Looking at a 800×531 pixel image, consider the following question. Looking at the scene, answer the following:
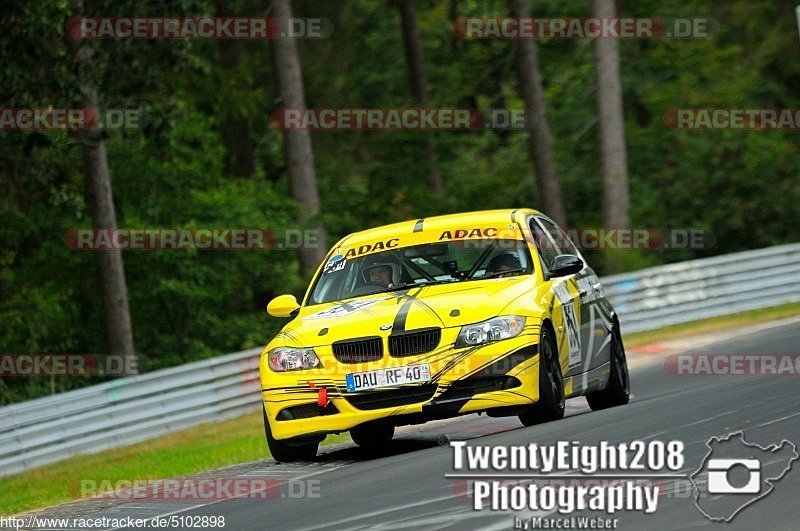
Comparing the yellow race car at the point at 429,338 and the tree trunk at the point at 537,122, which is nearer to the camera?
the yellow race car at the point at 429,338

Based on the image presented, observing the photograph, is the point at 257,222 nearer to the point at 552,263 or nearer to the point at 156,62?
the point at 156,62

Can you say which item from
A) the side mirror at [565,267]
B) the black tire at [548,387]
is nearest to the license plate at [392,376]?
the black tire at [548,387]

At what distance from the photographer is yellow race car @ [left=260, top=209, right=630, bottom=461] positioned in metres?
11.0

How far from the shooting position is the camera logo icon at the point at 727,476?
7934 mm

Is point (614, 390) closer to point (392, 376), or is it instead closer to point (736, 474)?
point (392, 376)

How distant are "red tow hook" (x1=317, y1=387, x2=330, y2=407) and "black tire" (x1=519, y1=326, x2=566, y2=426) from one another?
1.43 m

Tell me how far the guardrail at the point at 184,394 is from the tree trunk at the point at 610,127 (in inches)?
195

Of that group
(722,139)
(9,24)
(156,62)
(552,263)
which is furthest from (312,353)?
(722,139)

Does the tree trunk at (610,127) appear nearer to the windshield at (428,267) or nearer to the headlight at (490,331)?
the windshield at (428,267)

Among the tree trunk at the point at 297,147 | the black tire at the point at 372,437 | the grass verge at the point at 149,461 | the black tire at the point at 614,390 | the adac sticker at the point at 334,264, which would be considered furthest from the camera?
the tree trunk at the point at 297,147

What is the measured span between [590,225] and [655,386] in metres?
22.5

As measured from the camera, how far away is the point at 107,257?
26203 mm

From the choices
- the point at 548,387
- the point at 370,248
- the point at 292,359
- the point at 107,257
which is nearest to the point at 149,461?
the point at 370,248

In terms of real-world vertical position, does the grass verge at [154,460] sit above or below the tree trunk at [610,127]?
below
